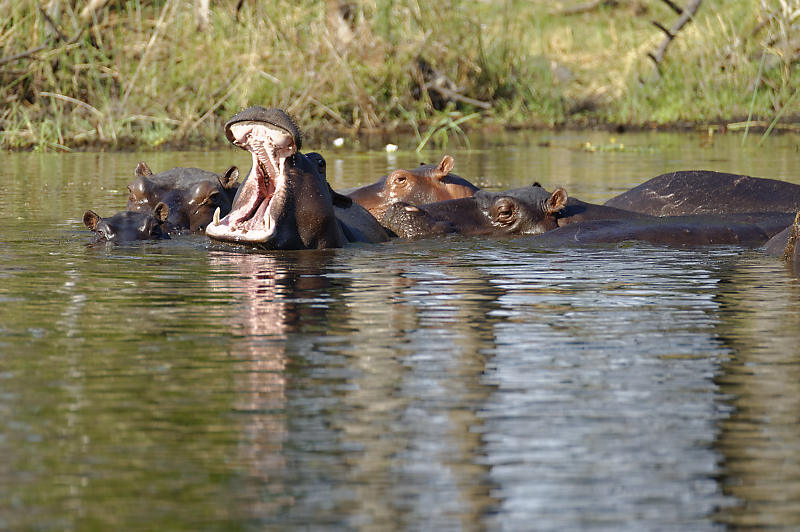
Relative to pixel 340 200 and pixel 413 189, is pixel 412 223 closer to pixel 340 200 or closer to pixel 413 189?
pixel 340 200

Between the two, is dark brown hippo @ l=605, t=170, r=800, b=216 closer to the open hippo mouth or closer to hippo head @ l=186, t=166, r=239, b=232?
hippo head @ l=186, t=166, r=239, b=232

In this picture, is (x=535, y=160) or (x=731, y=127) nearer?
(x=535, y=160)

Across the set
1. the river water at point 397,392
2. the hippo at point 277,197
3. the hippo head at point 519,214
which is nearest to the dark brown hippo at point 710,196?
the hippo head at point 519,214

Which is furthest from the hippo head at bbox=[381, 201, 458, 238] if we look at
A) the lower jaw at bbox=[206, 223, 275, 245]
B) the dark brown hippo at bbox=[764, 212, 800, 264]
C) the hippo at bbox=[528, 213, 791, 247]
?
the dark brown hippo at bbox=[764, 212, 800, 264]

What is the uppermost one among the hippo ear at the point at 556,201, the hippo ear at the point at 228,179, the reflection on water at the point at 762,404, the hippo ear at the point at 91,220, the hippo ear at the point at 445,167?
the hippo ear at the point at 445,167

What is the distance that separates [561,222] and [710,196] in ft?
3.79

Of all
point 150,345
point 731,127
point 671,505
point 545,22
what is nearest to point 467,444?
point 671,505

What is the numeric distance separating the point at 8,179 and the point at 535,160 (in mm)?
5136

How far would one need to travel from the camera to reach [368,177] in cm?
1151

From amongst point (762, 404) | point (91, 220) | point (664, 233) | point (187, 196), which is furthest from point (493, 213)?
point (762, 404)

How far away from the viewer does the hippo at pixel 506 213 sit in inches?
301

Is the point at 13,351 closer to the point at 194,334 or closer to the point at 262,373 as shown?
the point at 194,334

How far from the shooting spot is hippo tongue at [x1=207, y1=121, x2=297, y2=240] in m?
5.98

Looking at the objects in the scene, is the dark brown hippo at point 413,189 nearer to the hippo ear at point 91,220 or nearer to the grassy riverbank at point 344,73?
the hippo ear at point 91,220
